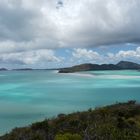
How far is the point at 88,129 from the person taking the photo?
1026 centimetres

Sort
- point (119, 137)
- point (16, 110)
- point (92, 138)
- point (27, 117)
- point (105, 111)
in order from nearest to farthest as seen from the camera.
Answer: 1. point (92, 138)
2. point (119, 137)
3. point (105, 111)
4. point (27, 117)
5. point (16, 110)

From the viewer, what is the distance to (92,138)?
24.0ft

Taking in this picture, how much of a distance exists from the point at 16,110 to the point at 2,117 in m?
5.33

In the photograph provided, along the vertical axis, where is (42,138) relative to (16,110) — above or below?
above

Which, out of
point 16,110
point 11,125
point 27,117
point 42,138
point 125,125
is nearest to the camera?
point 42,138

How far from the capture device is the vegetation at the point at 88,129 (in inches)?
312

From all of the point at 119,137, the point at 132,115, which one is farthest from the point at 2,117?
the point at 119,137

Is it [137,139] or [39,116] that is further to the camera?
[39,116]

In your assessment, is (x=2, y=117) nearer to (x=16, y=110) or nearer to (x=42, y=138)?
(x=16, y=110)

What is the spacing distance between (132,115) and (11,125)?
1578cm

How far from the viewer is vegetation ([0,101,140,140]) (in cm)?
792

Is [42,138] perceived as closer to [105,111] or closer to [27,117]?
[105,111]

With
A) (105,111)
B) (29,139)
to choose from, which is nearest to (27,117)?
(105,111)

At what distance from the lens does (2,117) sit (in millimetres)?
36938
